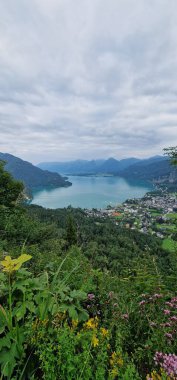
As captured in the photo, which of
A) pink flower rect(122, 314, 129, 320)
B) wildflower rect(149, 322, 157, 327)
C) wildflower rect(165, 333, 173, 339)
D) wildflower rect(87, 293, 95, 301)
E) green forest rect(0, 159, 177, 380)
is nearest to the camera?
green forest rect(0, 159, 177, 380)

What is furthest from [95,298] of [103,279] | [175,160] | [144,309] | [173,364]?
[175,160]

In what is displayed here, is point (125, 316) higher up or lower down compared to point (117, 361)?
lower down

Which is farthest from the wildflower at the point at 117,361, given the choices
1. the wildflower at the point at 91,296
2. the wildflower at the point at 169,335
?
the wildflower at the point at 91,296

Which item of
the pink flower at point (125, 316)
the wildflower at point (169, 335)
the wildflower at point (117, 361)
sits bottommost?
the pink flower at point (125, 316)

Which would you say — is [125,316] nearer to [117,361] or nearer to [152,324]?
[152,324]

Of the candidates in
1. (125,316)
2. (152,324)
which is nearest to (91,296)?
(125,316)

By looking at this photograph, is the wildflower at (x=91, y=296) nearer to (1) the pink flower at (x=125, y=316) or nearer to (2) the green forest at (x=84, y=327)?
(2) the green forest at (x=84, y=327)

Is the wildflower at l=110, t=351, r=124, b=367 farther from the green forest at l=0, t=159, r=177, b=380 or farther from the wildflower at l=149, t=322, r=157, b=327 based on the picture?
the wildflower at l=149, t=322, r=157, b=327

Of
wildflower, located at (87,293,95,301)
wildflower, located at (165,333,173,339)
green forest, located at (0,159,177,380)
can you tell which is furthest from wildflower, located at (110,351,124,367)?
wildflower, located at (87,293,95,301)

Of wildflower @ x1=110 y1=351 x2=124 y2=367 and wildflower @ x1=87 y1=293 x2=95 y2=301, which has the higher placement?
wildflower @ x1=110 y1=351 x2=124 y2=367

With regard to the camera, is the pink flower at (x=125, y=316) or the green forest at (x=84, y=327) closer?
the green forest at (x=84, y=327)

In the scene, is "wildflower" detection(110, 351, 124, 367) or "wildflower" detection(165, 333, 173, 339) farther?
"wildflower" detection(165, 333, 173, 339)
